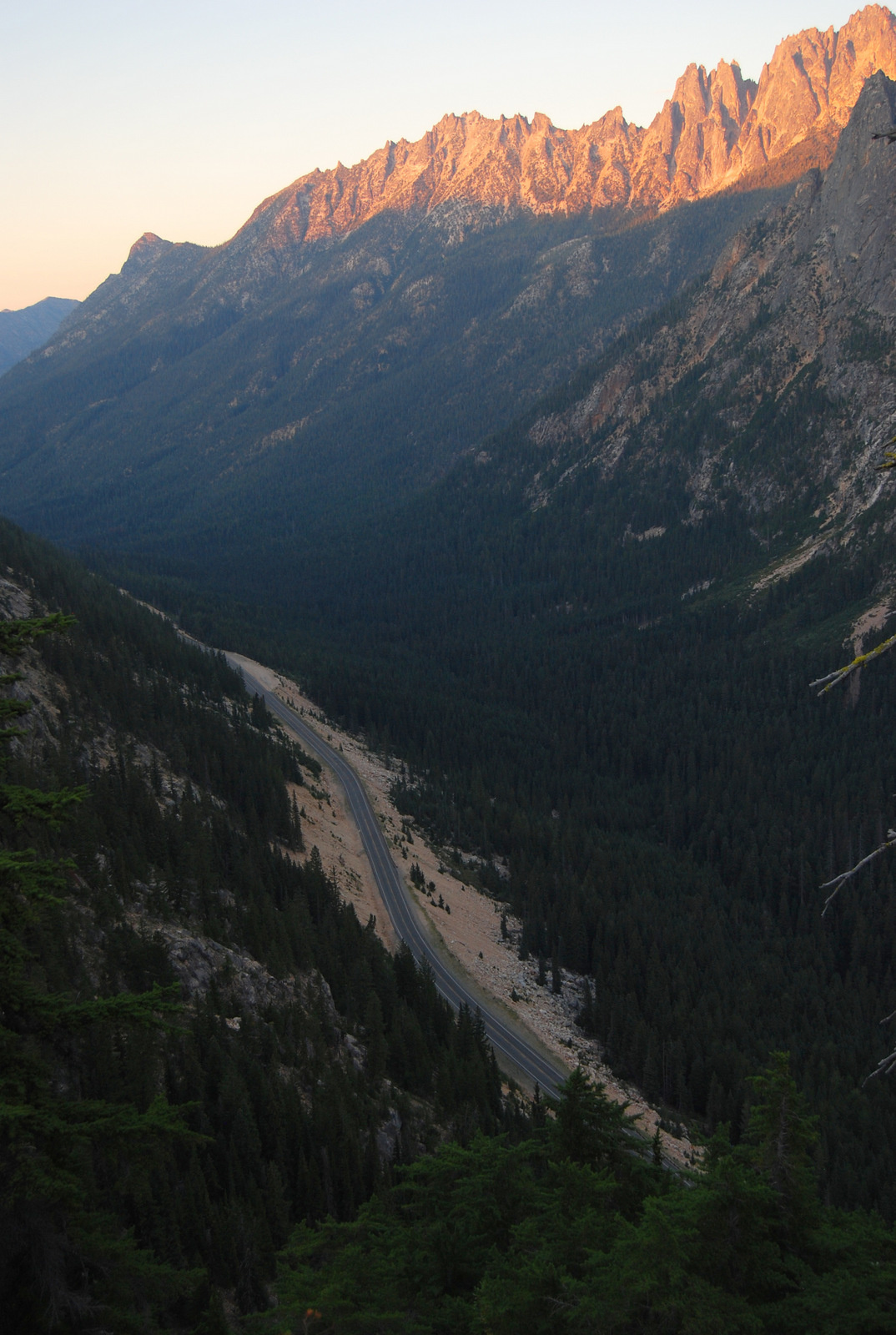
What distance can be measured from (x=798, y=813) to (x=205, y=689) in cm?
7999

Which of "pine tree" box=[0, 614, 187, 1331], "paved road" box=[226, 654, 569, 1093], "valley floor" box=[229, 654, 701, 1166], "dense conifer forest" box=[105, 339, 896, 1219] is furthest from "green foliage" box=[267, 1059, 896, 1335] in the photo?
"dense conifer forest" box=[105, 339, 896, 1219]

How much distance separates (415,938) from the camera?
75.6 metres

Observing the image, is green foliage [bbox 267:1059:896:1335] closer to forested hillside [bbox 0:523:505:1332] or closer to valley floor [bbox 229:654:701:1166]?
forested hillside [bbox 0:523:505:1332]

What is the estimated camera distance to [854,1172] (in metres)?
58.2

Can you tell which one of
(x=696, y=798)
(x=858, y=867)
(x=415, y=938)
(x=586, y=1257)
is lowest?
(x=696, y=798)

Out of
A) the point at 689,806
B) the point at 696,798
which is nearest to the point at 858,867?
the point at 689,806

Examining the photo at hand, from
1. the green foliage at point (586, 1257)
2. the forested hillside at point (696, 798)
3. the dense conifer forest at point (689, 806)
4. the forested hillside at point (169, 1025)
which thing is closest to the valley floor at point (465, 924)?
the forested hillside at point (696, 798)

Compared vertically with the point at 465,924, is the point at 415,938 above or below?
above

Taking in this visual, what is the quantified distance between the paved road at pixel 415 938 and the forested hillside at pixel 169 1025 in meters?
6.78

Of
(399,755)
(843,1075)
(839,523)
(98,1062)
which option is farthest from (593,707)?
(98,1062)

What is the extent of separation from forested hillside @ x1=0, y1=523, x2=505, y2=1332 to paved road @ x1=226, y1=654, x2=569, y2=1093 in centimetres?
678

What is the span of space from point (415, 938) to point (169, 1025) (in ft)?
203

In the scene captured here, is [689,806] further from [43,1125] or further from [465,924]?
[43,1125]

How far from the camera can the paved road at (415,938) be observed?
63.6 meters
